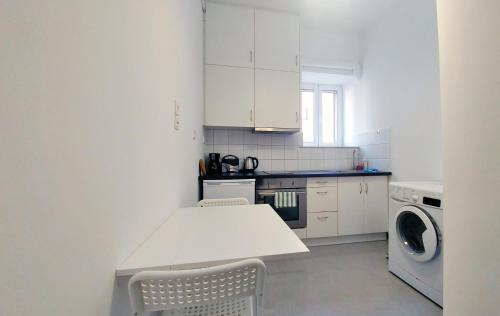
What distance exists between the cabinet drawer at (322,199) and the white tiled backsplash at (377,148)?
791 millimetres

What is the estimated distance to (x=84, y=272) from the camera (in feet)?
1.30

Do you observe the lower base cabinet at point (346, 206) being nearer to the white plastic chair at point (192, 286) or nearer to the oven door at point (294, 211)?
the oven door at point (294, 211)

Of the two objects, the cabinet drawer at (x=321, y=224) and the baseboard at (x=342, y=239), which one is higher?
the cabinet drawer at (x=321, y=224)

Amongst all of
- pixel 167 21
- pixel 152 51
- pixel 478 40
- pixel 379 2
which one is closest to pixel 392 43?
pixel 379 2

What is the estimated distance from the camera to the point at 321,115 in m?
3.13

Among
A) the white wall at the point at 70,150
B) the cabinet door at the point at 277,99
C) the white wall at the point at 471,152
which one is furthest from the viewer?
the cabinet door at the point at 277,99

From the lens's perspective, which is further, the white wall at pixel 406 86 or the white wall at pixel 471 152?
the white wall at pixel 406 86

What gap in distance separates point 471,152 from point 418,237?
103cm

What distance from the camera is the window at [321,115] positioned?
3.09m

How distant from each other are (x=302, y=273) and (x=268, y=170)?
4.30 feet

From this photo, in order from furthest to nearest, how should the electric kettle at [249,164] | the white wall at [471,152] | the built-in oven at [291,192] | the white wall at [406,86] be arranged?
the electric kettle at [249,164] < the built-in oven at [291,192] < the white wall at [406,86] < the white wall at [471,152]

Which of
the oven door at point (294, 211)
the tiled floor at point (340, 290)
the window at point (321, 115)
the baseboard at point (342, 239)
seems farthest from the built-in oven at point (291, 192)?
the window at point (321, 115)

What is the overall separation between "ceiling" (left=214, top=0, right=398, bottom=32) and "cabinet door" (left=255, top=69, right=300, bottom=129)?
2.44ft

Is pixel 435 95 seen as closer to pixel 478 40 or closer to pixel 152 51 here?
pixel 478 40
